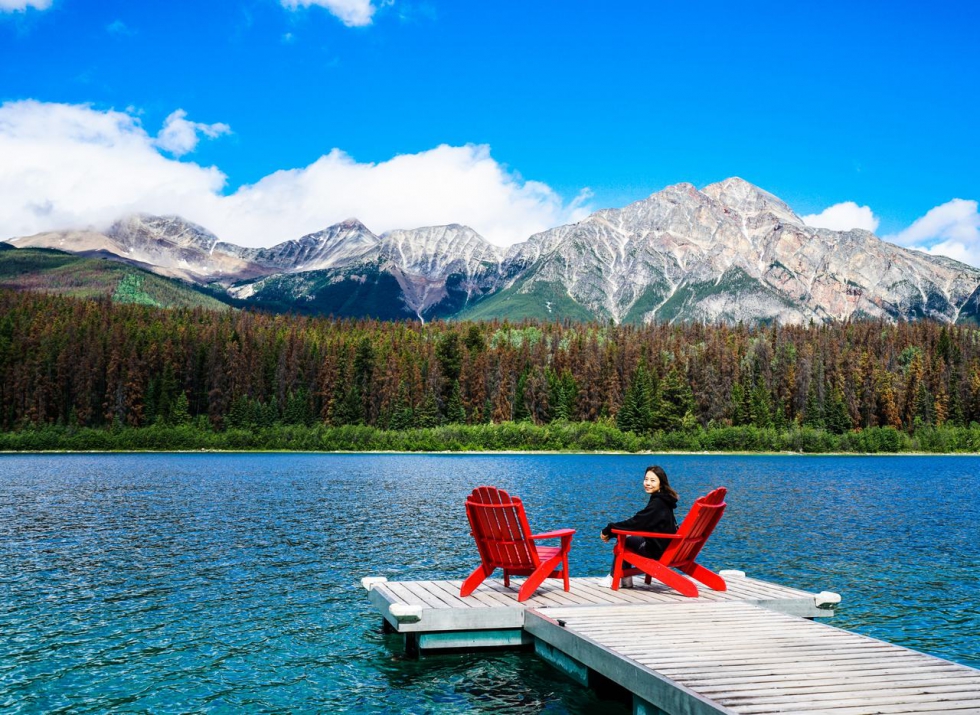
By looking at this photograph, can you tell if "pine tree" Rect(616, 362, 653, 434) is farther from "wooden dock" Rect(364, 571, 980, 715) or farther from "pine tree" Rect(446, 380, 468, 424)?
"wooden dock" Rect(364, 571, 980, 715)

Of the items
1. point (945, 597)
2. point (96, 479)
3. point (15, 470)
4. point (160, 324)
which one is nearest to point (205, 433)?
point (160, 324)

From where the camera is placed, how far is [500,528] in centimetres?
1577

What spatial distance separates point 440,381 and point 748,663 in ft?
440

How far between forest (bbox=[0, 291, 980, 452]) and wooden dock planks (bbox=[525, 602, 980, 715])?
347 ft

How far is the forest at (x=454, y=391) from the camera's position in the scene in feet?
401

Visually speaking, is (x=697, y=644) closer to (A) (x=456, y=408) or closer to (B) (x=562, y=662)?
(B) (x=562, y=662)

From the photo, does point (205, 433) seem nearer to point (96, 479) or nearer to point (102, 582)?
point (96, 479)

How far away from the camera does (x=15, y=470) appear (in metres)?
70.4

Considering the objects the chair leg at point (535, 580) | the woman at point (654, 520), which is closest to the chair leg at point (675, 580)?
the woman at point (654, 520)

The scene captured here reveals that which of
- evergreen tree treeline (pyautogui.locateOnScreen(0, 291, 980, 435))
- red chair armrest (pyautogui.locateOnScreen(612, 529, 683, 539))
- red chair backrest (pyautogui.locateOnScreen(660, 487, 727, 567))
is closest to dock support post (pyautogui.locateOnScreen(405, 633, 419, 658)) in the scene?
red chair armrest (pyautogui.locateOnScreen(612, 529, 683, 539))

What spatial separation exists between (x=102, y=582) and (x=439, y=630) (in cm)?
1167

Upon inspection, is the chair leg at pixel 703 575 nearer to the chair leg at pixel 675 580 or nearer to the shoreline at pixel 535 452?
the chair leg at pixel 675 580

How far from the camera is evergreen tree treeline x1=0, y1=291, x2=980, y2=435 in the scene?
429 ft

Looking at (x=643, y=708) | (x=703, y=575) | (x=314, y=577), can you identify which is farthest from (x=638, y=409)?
(x=643, y=708)
